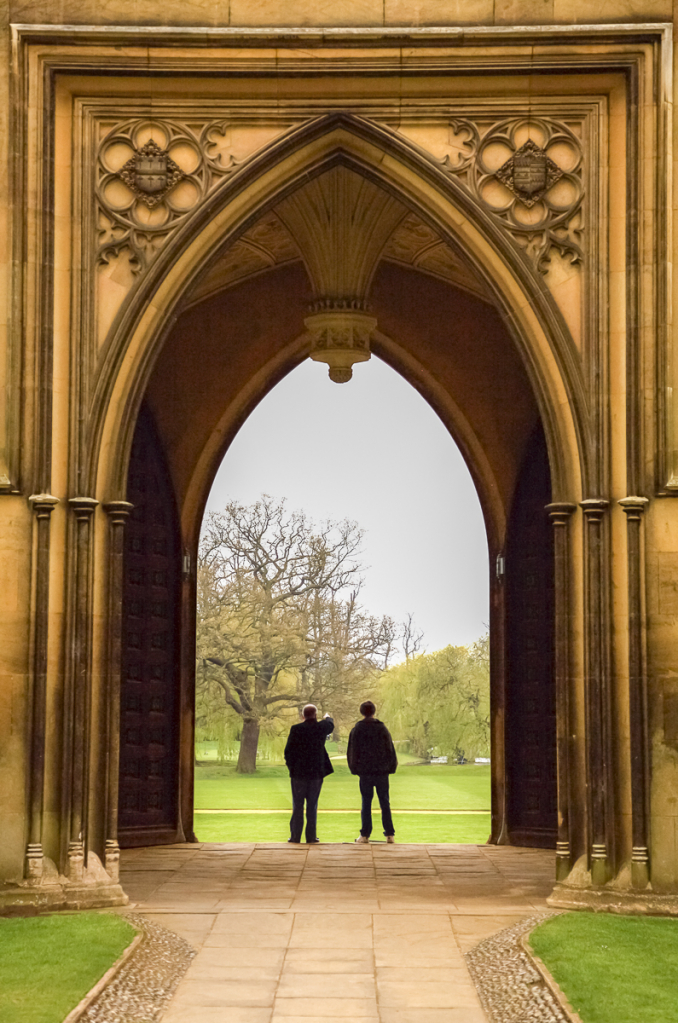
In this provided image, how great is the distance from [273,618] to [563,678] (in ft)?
61.6

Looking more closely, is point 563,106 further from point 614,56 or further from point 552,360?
point 552,360

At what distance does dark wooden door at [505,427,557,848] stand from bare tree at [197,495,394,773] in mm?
14515

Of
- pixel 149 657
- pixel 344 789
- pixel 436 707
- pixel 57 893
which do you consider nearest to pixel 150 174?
pixel 57 893

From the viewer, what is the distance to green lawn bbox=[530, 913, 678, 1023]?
6297 millimetres

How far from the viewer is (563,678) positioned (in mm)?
9531

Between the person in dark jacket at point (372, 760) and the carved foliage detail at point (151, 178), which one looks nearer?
the carved foliage detail at point (151, 178)

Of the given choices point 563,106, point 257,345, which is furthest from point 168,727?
point 563,106

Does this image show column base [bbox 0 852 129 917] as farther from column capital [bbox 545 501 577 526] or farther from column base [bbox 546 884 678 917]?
column capital [bbox 545 501 577 526]

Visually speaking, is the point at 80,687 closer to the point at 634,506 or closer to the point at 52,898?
the point at 52,898

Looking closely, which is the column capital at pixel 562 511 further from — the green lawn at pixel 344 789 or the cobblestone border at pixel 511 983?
the green lawn at pixel 344 789

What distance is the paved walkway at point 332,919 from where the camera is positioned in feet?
21.5

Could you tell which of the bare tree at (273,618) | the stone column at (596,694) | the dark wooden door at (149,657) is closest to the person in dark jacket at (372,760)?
the dark wooden door at (149,657)

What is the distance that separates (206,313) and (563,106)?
17.6 ft

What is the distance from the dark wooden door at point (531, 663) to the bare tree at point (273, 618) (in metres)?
14.5
